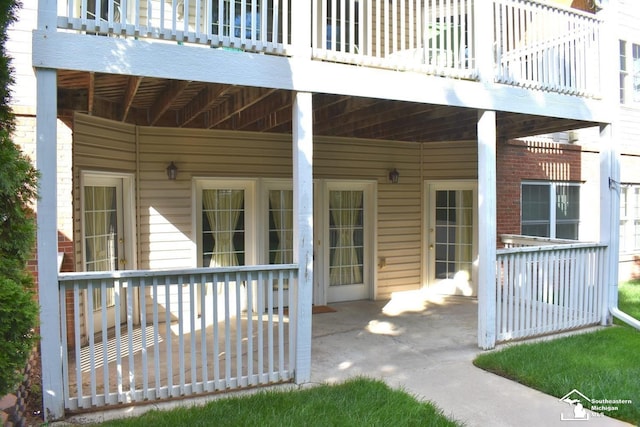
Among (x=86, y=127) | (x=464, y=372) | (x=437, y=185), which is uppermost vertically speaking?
(x=86, y=127)

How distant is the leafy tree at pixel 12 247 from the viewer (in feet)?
8.70

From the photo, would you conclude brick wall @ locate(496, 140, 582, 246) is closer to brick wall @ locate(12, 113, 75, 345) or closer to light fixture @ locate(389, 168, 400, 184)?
light fixture @ locate(389, 168, 400, 184)

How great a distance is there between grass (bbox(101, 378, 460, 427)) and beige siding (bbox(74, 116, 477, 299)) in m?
3.18

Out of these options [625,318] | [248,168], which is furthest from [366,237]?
[625,318]

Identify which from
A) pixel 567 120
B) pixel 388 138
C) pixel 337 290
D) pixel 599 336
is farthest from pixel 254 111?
pixel 599 336

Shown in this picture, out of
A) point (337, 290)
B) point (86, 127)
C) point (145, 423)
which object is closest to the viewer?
point (145, 423)

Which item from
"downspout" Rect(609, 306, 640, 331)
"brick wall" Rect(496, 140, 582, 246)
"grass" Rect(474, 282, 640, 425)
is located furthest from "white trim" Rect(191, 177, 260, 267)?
"downspout" Rect(609, 306, 640, 331)

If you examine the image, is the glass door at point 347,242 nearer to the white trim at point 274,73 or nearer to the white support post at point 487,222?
the white support post at point 487,222

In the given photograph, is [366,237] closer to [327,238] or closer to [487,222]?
[327,238]

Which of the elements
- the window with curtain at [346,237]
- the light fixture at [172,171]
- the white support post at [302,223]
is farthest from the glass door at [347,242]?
the white support post at [302,223]

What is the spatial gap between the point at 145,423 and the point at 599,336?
16.4 feet

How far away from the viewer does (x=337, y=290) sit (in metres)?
7.80

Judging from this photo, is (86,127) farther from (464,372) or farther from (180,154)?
(464,372)

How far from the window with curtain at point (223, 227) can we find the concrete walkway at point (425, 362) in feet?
5.31
